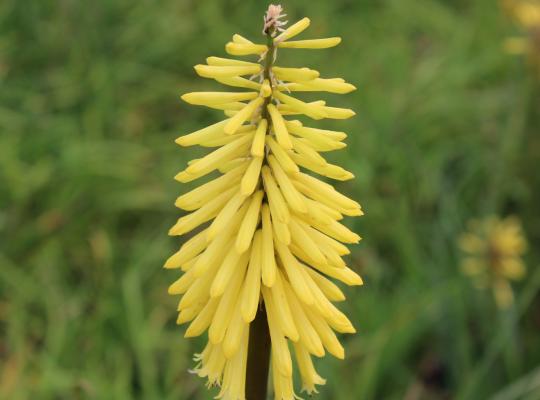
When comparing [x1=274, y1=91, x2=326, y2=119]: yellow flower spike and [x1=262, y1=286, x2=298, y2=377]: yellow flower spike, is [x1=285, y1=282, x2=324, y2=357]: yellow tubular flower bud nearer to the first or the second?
[x1=262, y1=286, x2=298, y2=377]: yellow flower spike

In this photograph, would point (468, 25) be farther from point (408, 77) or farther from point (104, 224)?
point (104, 224)

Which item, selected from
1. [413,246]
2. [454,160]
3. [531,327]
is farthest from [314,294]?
[454,160]

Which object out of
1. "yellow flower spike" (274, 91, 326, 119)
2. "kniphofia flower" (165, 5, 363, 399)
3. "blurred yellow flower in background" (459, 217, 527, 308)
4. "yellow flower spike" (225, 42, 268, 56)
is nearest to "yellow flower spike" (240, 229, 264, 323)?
"kniphofia flower" (165, 5, 363, 399)

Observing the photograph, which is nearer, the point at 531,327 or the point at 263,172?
Result: the point at 263,172

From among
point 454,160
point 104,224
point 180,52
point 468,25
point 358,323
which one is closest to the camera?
point 358,323

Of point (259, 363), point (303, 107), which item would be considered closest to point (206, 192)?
point (303, 107)

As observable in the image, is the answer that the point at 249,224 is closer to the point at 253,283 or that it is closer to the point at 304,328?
the point at 253,283
